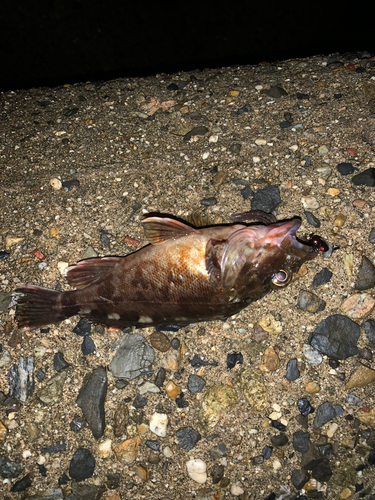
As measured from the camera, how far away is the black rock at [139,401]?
372 centimetres

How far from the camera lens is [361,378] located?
3623 mm

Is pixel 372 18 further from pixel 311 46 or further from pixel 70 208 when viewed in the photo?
pixel 70 208

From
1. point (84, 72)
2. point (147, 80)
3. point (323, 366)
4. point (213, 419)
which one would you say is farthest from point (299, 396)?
point (84, 72)

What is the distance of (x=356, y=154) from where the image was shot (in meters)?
4.11

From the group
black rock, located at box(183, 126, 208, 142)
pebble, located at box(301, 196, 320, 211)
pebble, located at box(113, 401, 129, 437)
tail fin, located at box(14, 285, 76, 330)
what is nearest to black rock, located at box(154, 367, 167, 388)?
pebble, located at box(113, 401, 129, 437)

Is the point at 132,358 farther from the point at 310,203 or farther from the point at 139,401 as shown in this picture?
the point at 310,203

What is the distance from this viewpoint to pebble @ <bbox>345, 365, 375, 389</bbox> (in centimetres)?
362

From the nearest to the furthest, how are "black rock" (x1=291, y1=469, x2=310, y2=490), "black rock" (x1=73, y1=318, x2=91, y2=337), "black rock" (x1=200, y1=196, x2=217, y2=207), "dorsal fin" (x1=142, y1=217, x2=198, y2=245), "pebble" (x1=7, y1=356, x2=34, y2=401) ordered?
1. "dorsal fin" (x1=142, y1=217, x2=198, y2=245)
2. "black rock" (x1=291, y1=469, x2=310, y2=490)
3. "pebble" (x1=7, y1=356, x2=34, y2=401)
4. "black rock" (x1=73, y1=318, x2=91, y2=337)
5. "black rock" (x1=200, y1=196, x2=217, y2=207)

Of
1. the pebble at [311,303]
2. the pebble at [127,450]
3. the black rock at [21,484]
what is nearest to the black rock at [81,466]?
the pebble at [127,450]

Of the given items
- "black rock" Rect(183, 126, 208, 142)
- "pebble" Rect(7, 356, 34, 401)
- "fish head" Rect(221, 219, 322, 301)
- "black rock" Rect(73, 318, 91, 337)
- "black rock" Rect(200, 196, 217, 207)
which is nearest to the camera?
"fish head" Rect(221, 219, 322, 301)

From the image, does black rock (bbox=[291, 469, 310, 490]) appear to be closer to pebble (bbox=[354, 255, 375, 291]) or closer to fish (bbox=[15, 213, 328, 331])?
fish (bbox=[15, 213, 328, 331])

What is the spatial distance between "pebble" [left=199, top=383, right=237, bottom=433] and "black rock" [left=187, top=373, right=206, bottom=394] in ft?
0.25

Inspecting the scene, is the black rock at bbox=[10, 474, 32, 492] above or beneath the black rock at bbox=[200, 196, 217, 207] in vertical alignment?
beneath

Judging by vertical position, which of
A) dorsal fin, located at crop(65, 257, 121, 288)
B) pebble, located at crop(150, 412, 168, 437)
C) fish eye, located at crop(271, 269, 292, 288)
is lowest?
pebble, located at crop(150, 412, 168, 437)
